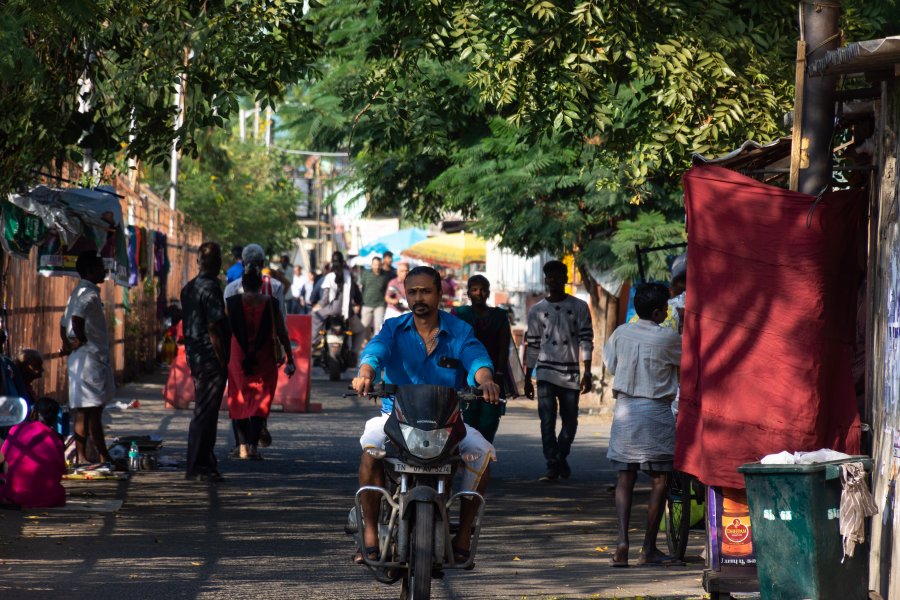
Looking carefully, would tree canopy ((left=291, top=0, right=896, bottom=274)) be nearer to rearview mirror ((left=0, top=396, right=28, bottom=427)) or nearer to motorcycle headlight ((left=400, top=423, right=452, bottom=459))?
rearview mirror ((left=0, top=396, right=28, bottom=427))

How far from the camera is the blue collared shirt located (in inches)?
316

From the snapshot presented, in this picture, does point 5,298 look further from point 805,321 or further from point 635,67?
point 805,321

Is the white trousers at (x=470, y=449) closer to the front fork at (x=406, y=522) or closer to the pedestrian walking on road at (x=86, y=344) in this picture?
the front fork at (x=406, y=522)

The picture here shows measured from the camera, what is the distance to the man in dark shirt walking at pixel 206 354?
13.4 metres

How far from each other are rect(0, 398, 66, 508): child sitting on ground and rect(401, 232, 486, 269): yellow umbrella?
25.0 m

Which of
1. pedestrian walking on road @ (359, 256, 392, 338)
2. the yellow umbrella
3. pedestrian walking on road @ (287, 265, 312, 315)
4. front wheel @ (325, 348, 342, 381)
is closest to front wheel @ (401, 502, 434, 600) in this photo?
front wheel @ (325, 348, 342, 381)

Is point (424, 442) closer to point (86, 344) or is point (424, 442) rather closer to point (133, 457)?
point (86, 344)

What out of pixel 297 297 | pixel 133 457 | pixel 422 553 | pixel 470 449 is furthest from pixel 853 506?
pixel 297 297

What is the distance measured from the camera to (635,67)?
1121 centimetres

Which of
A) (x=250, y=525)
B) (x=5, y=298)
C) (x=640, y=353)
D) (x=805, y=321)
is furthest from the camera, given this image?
(x=5, y=298)

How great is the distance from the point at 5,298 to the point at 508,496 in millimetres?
4741

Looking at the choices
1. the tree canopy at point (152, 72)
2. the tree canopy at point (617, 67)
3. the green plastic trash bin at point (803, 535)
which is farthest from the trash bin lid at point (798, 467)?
Result: the tree canopy at point (152, 72)

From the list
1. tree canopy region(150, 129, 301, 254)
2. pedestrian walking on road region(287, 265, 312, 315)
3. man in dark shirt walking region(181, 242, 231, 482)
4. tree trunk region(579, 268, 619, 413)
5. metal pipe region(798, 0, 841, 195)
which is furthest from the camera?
tree canopy region(150, 129, 301, 254)

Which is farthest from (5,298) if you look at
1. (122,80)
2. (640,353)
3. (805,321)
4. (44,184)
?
(805,321)
